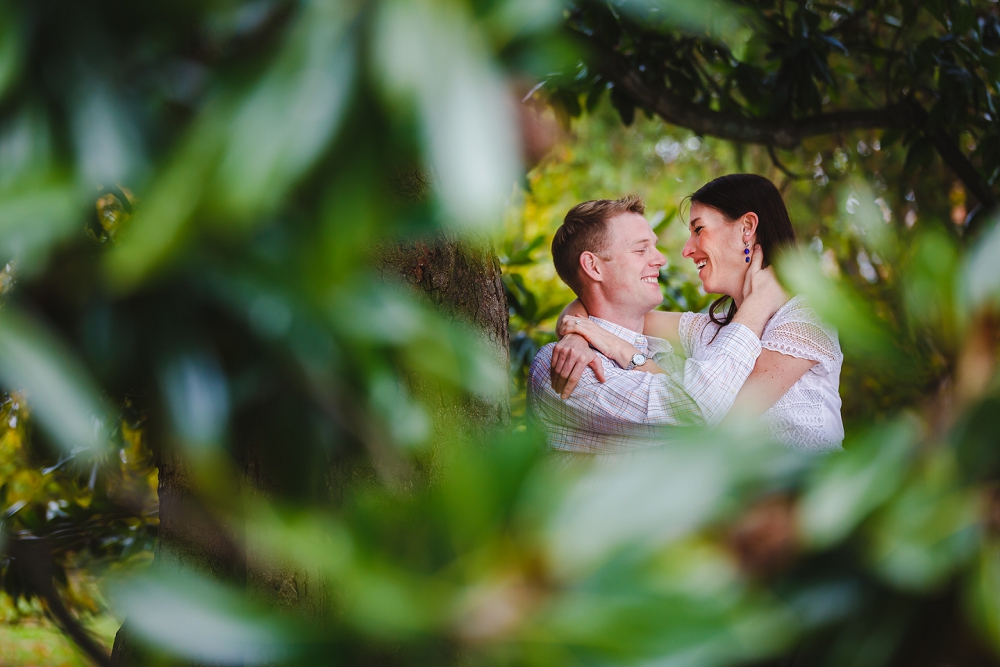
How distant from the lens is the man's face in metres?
2.08

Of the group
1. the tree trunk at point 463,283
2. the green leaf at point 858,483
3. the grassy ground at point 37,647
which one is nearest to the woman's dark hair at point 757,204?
the tree trunk at point 463,283

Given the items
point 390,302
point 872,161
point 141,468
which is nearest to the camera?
point 390,302

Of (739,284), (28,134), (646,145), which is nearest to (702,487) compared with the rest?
(28,134)

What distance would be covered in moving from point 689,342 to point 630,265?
33cm

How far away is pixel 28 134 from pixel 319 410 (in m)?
0.21

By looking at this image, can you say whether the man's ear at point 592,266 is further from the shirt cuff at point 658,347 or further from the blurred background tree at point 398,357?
the blurred background tree at point 398,357

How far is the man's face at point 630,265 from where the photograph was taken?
2082mm

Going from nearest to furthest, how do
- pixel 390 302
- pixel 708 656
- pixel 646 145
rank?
1. pixel 708 656
2. pixel 390 302
3. pixel 646 145

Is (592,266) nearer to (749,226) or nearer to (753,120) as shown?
(749,226)

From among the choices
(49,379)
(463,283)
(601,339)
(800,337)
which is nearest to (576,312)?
(601,339)

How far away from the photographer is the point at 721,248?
82.7 inches

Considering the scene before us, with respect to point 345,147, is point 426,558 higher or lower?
lower

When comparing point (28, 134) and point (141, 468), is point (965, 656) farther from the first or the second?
point (141, 468)

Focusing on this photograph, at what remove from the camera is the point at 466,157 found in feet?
0.97
